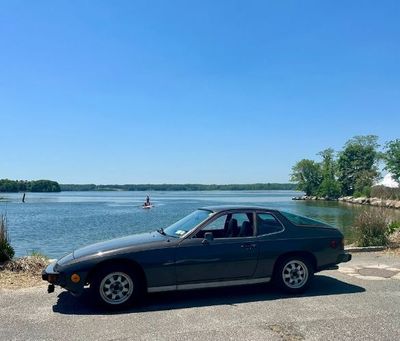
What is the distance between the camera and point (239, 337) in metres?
5.14

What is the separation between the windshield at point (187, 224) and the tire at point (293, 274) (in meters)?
1.45

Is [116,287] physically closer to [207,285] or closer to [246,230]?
[207,285]

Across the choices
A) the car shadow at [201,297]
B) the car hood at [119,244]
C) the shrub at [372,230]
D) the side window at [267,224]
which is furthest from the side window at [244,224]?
the shrub at [372,230]

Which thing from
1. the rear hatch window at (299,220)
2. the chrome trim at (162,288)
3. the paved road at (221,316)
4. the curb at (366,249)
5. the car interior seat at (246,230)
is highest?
the rear hatch window at (299,220)

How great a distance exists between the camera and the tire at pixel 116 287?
6285 mm

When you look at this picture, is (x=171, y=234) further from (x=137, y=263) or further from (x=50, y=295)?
(x=50, y=295)

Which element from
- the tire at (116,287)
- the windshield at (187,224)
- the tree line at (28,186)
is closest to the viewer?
the tire at (116,287)

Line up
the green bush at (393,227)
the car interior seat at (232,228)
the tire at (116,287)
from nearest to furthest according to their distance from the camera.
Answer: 1. the tire at (116,287)
2. the car interior seat at (232,228)
3. the green bush at (393,227)

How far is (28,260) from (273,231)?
532 centimetres

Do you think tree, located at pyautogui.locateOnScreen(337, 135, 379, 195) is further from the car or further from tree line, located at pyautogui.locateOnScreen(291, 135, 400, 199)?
the car

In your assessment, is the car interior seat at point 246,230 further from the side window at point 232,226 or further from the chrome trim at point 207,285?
the chrome trim at point 207,285

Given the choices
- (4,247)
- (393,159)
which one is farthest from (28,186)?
(4,247)

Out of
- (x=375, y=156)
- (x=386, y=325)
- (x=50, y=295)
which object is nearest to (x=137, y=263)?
(x=50, y=295)

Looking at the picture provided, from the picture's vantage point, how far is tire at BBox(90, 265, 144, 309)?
629 cm
